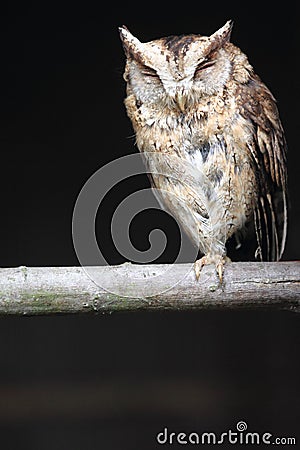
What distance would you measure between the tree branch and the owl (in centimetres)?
5

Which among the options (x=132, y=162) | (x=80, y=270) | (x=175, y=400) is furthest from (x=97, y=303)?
(x=175, y=400)

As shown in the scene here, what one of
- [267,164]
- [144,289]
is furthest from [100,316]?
[144,289]

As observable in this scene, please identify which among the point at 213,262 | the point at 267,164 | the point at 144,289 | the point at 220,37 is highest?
the point at 220,37

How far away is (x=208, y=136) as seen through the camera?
1.70 meters

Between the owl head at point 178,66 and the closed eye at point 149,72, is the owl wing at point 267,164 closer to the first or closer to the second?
the owl head at point 178,66

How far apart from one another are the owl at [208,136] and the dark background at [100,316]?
123cm

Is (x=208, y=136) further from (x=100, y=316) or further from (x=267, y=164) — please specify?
(x=100, y=316)

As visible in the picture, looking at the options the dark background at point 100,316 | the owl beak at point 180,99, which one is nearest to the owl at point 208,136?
the owl beak at point 180,99

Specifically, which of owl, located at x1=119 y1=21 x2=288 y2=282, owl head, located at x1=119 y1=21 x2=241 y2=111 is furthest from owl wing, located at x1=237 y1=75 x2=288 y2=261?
owl head, located at x1=119 y1=21 x2=241 y2=111

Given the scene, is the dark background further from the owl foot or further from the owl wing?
the owl foot

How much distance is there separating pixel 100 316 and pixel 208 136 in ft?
5.15

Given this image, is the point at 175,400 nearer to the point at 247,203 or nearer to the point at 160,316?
the point at 160,316

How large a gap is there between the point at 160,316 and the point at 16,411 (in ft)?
2.20

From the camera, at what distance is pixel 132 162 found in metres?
1.87
